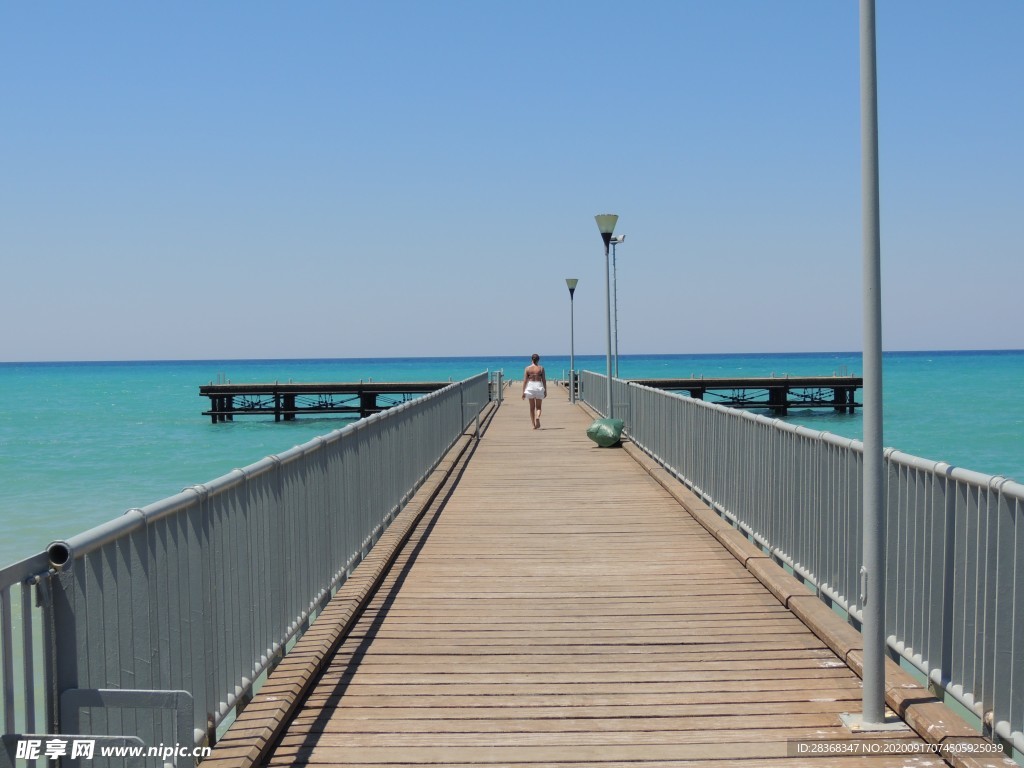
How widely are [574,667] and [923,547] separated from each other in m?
1.98

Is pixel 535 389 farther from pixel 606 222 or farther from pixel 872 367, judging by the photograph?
pixel 872 367

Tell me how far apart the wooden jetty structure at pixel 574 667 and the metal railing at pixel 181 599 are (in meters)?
0.26

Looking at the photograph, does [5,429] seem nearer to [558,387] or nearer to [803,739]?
[558,387]

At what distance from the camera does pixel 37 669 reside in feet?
37.4

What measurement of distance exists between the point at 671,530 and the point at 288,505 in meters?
5.14

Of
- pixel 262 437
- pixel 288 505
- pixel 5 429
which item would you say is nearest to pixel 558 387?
pixel 262 437

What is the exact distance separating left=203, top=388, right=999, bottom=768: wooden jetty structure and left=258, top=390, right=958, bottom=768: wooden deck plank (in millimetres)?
16

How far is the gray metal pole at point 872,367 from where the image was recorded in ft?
15.3

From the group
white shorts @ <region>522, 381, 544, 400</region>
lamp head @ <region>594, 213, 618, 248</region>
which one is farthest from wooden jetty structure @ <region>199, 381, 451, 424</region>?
lamp head @ <region>594, 213, 618, 248</region>

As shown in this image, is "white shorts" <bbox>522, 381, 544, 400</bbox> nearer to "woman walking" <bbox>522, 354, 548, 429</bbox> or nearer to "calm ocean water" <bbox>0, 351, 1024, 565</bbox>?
"woman walking" <bbox>522, 354, 548, 429</bbox>

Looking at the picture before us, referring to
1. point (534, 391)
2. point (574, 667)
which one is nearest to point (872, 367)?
point (574, 667)

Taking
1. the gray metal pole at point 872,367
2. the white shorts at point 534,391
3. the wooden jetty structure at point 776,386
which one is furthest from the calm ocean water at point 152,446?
the gray metal pole at point 872,367

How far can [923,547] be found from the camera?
17.4 feet

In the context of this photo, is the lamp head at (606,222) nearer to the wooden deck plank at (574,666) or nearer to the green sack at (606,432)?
the green sack at (606,432)
